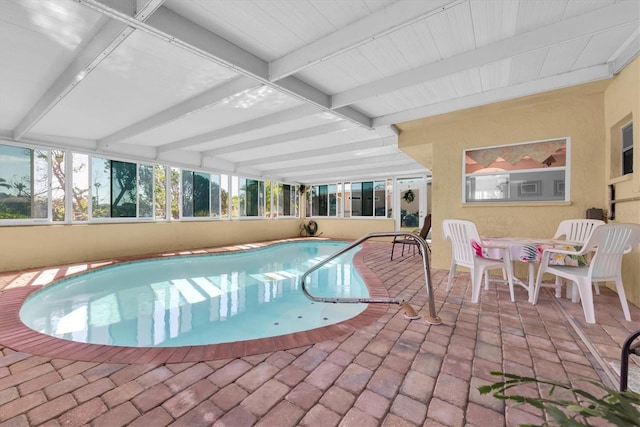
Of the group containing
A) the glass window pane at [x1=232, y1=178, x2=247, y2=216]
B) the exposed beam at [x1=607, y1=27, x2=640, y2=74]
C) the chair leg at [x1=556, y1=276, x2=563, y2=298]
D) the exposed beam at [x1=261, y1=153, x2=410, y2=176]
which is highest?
the exposed beam at [x1=607, y1=27, x2=640, y2=74]

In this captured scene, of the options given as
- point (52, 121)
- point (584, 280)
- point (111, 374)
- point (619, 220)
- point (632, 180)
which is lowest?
point (111, 374)

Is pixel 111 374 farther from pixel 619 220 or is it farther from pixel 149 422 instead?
pixel 619 220

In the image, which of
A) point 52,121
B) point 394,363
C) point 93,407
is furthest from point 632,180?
point 52,121

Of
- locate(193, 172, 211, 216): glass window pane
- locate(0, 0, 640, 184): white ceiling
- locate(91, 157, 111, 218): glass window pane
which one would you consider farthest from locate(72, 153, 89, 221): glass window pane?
locate(193, 172, 211, 216): glass window pane

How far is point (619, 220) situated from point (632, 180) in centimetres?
63

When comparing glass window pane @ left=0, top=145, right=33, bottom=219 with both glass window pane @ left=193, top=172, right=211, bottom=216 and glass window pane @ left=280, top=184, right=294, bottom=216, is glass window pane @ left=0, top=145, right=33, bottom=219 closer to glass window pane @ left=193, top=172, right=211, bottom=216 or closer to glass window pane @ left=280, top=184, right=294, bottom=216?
glass window pane @ left=193, top=172, right=211, bottom=216

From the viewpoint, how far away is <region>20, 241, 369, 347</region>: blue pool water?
10.4 ft

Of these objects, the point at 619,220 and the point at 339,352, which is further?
the point at 619,220

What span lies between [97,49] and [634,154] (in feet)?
18.9

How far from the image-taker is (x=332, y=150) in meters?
7.25

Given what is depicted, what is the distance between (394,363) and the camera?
76.8 inches

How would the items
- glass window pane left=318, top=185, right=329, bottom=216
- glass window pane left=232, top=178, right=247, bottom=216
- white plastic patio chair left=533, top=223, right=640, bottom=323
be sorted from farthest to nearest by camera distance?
1. glass window pane left=318, top=185, right=329, bottom=216
2. glass window pane left=232, top=178, right=247, bottom=216
3. white plastic patio chair left=533, top=223, right=640, bottom=323

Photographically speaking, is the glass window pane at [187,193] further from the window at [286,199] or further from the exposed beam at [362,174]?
the exposed beam at [362,174]

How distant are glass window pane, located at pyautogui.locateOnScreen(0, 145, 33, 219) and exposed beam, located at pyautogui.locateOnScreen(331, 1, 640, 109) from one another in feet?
23.0
